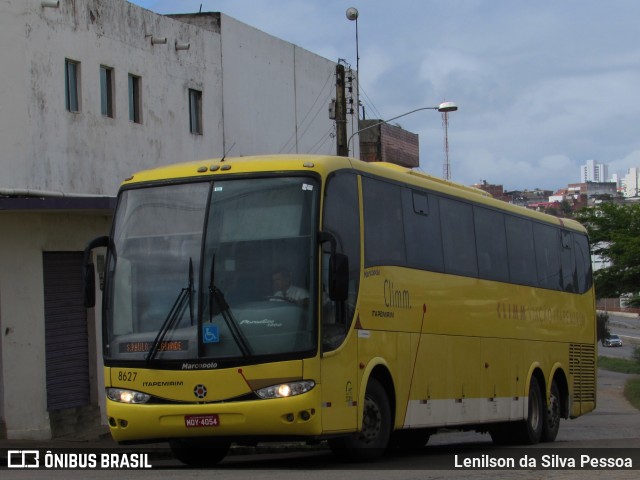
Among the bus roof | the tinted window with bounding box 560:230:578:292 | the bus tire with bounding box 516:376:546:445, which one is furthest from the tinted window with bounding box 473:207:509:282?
the tinted window with bounding box 560:230:578:292

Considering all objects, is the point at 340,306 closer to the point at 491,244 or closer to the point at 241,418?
the point at 241,418

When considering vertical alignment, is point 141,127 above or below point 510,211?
above

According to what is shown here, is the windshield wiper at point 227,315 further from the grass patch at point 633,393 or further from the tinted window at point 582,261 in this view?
the grass patch at point 633,393

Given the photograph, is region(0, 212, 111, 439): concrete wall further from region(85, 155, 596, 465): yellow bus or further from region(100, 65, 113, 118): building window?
region(85, 155, 596, 465): yellow bus

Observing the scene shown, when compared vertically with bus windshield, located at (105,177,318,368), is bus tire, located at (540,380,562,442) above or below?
below

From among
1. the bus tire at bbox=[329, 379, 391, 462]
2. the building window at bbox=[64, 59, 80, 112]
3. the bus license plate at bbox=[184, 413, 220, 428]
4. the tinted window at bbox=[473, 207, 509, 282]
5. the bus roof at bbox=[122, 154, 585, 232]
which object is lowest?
the bus tire at bbox=[329, 379, 391, 462]

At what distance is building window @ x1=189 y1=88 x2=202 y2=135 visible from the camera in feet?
98.9

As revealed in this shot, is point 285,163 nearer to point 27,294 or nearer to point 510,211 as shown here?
point 510,211

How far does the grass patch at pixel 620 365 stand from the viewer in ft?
236

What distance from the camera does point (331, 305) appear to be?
13.3m

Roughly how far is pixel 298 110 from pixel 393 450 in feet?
61.6

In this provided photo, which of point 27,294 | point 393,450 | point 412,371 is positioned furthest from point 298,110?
point 412,371

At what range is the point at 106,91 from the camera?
2648cm

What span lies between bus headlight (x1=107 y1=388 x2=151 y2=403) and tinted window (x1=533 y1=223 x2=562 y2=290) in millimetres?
9682
